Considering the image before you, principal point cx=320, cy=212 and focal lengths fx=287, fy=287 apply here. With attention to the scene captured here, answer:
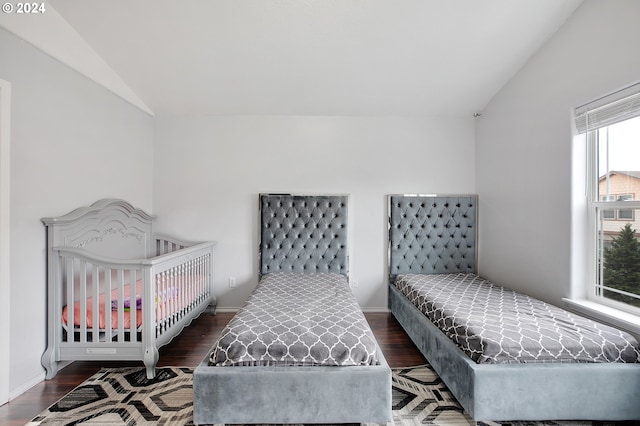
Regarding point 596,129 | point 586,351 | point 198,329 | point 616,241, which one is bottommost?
point 198,329

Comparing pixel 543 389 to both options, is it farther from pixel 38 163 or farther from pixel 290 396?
pixel 38 163

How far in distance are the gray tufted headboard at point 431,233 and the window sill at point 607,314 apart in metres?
1.15

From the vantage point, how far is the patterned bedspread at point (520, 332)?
153 cm

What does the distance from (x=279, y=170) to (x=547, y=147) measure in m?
2.48

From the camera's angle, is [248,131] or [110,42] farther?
[248,131]

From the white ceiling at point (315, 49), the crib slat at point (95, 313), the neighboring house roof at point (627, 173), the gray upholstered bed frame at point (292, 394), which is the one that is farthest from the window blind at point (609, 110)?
the crib slat at point (95, 313)

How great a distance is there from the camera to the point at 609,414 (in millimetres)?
1498

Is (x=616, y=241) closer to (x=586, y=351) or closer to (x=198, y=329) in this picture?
(x=586, y=351)

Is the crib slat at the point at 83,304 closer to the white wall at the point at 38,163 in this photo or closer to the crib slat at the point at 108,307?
the crib slat at the point at 108,307

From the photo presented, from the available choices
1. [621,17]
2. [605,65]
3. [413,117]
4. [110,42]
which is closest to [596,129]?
[605,65]

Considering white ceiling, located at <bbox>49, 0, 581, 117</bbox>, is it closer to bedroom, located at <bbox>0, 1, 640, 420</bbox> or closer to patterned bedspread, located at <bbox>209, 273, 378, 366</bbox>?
bedroom, located at <bbox>0, 1, 640, 420</bbox>

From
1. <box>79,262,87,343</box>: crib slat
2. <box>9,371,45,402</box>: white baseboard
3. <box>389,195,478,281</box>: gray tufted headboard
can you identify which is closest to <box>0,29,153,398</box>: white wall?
<box>9,371,45,402</box>: white baseboard

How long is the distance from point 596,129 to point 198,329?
3.66 metres

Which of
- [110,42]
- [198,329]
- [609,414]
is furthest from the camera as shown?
[198,329]
